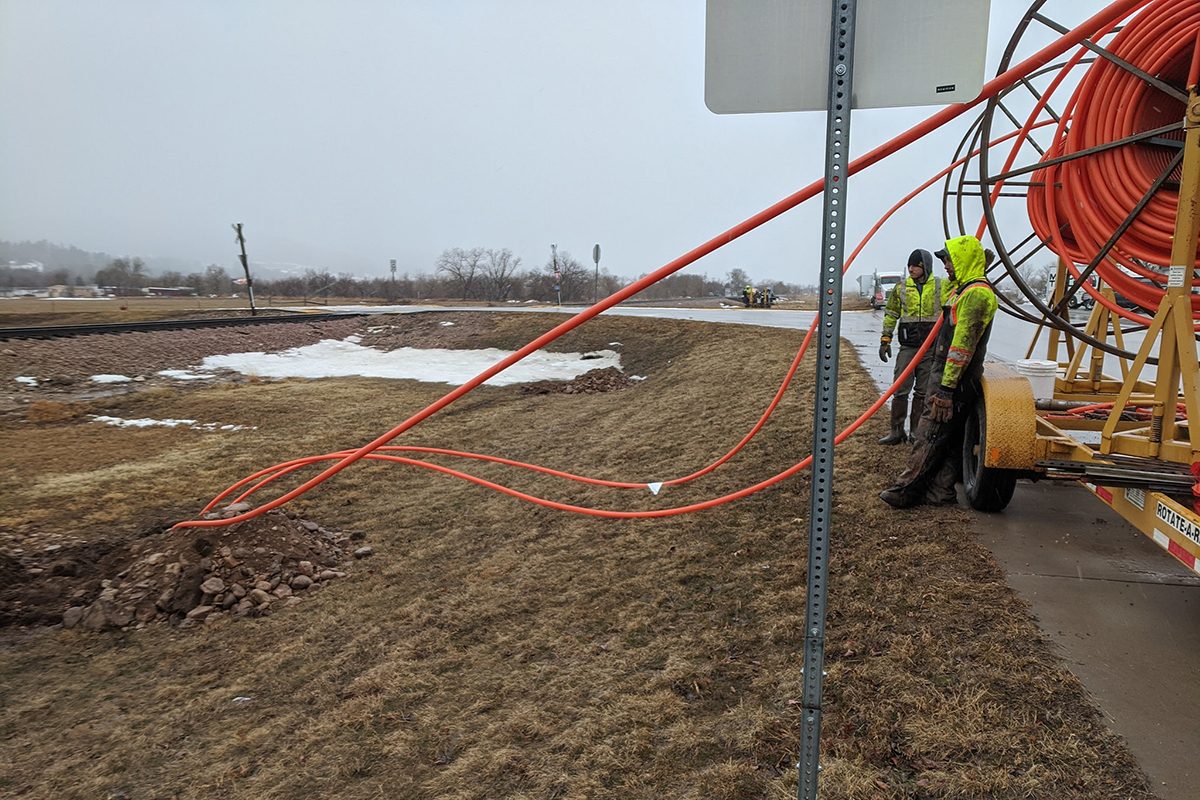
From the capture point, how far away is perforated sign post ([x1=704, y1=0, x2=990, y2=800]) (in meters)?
1.52

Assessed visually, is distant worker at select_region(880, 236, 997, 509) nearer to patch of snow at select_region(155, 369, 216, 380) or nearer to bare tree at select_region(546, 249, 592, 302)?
patch of snow at select_region(155, 369, 216, 380)

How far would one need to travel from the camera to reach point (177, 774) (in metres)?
3.36

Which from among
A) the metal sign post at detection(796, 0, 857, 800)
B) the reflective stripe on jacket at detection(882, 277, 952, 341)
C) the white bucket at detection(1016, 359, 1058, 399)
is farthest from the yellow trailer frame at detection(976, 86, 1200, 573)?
the metal sign post at detection(796, 0, 857, 800)

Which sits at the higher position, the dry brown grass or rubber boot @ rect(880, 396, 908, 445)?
rubber boot @ rect(880, 396, 908, 445)

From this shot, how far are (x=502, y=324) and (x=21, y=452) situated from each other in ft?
54.9

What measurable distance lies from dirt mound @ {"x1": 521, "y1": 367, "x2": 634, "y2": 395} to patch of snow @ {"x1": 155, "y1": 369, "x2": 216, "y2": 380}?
8.69 m

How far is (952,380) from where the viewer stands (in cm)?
479

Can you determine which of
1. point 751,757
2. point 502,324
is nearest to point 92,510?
point 751,757

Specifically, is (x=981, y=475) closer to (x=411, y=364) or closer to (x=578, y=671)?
(x=578, y=671)

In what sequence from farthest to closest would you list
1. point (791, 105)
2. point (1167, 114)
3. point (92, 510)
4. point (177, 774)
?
point (92, 510) < point (1167, 114) < point (177, 774) < point (791, 105)

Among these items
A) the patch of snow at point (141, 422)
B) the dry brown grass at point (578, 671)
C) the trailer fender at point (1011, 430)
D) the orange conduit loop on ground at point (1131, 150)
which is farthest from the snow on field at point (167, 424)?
the orange conduit loop on ground at point (1131, 150)

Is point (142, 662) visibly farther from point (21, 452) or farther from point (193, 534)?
point (21, 452)

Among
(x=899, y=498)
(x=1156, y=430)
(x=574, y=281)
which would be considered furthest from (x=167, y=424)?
(x=574, y=281)

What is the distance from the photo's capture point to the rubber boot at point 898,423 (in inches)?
268
